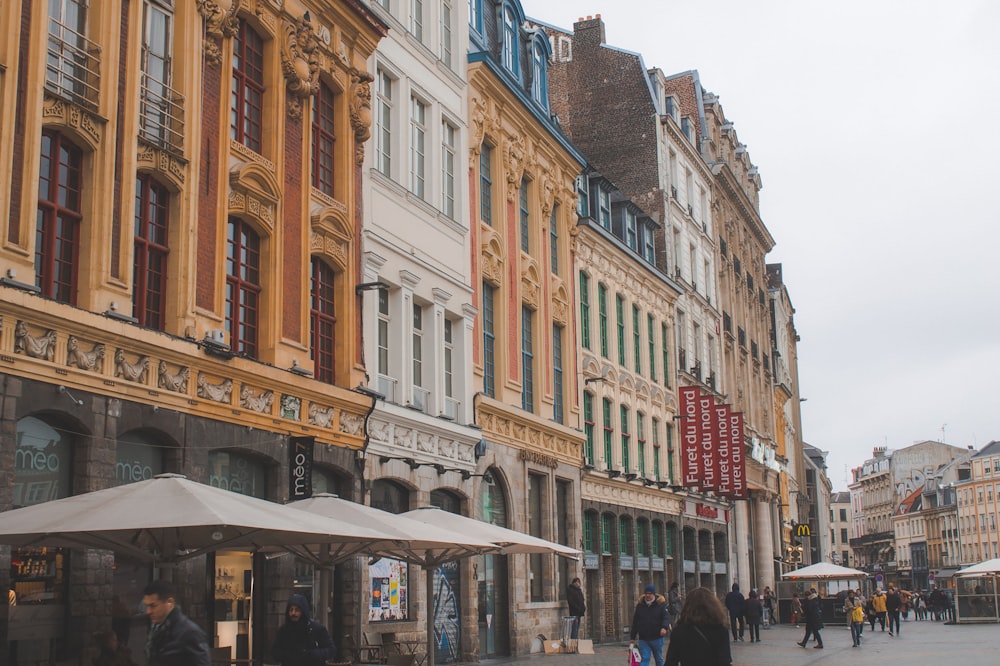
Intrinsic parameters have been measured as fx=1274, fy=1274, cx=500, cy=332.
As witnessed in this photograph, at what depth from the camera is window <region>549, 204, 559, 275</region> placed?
3450 centimetres

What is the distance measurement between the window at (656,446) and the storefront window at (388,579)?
19.9 metres

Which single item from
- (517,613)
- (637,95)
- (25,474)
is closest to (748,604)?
(517,613)

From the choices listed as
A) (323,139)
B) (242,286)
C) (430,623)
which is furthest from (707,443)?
(242,286)

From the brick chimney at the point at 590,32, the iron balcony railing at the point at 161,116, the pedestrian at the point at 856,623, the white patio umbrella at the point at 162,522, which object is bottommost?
the pedestrian at the point at 856,623

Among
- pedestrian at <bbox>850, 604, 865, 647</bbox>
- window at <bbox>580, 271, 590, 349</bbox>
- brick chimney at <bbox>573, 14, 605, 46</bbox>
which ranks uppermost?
brick chimney at <bbox>573, 14, 605, 46</bbox>

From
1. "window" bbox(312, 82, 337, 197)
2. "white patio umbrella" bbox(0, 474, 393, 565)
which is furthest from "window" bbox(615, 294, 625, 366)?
"white patio umbrella" bbox(0, 474, 393, 565)

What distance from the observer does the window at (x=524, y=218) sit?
32.6 meters

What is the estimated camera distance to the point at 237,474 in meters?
18.8

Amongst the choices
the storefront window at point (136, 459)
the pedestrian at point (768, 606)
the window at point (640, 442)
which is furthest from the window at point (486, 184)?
the pedestrian at point (768, 606)

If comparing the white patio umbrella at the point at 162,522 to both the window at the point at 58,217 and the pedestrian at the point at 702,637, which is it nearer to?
the window at the point at 58,217

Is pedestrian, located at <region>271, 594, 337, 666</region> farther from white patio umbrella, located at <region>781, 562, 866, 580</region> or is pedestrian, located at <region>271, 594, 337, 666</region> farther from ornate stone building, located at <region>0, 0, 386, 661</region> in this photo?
white patio umbrella, located at <region>781, 562, 866, 580</region>

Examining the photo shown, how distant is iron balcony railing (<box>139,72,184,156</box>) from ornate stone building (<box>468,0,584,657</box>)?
11.4 meters

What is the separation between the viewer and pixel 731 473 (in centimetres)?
4722

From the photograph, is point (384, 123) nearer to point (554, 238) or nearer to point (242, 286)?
point (242, 286)
